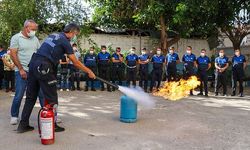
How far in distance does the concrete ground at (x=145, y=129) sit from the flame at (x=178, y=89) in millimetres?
1204

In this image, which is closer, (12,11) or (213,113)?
(213,113)

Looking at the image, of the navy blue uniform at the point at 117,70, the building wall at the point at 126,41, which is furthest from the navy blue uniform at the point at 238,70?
the building wall at the point at 126,41

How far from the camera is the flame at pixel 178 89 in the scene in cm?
1221

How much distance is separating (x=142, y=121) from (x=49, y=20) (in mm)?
10935

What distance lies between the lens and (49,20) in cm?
1775

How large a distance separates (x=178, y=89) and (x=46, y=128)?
22.8 ft

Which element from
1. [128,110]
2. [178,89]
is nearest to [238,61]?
[178,89]

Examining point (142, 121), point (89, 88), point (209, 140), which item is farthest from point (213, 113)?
point (89, 88)

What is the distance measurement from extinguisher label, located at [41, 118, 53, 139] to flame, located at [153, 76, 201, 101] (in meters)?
6.64

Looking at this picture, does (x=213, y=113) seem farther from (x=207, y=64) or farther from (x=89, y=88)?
(x=89, y=88)

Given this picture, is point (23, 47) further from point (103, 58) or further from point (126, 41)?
point (126, 41)

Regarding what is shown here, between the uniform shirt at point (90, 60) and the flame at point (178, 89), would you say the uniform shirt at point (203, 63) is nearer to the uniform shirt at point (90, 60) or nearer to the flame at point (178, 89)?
the flame at point (178, 89)

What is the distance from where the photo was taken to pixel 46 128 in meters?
5.98

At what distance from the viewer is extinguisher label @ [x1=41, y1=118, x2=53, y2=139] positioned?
596cm
